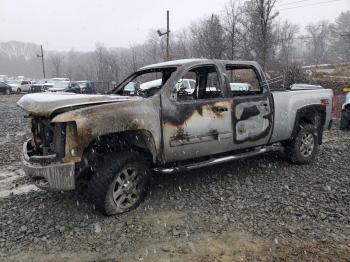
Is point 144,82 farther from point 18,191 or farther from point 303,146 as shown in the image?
point 303,146

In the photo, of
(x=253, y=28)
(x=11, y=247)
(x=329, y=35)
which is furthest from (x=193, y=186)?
(x=329, y=35)

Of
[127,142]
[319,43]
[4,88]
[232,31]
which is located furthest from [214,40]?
[319,43]

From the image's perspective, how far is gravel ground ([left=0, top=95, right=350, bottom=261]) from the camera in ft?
12.5

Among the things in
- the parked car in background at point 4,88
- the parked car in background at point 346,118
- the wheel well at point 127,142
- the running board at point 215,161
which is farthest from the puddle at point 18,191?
Result: the parked car in background at point 4,88

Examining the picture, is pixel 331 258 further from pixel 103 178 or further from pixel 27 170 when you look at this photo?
pixel 27 170

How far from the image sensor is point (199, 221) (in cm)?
448

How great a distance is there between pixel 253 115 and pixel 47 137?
3.03 metres

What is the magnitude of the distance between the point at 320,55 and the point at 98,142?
68.0 m

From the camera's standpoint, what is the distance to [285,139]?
6.56m

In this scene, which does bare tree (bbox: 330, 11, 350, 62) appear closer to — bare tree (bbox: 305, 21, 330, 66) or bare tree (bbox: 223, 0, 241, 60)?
bare tree (bbox: 305, 21, 330, 66)

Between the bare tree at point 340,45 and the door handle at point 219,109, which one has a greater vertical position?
the bare tree at point 340,45

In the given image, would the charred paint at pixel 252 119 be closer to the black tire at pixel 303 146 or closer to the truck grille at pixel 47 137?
the black tire at pixel 303 146

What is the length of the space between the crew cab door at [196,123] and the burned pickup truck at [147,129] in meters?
0.01

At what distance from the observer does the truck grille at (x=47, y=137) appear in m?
4.20
